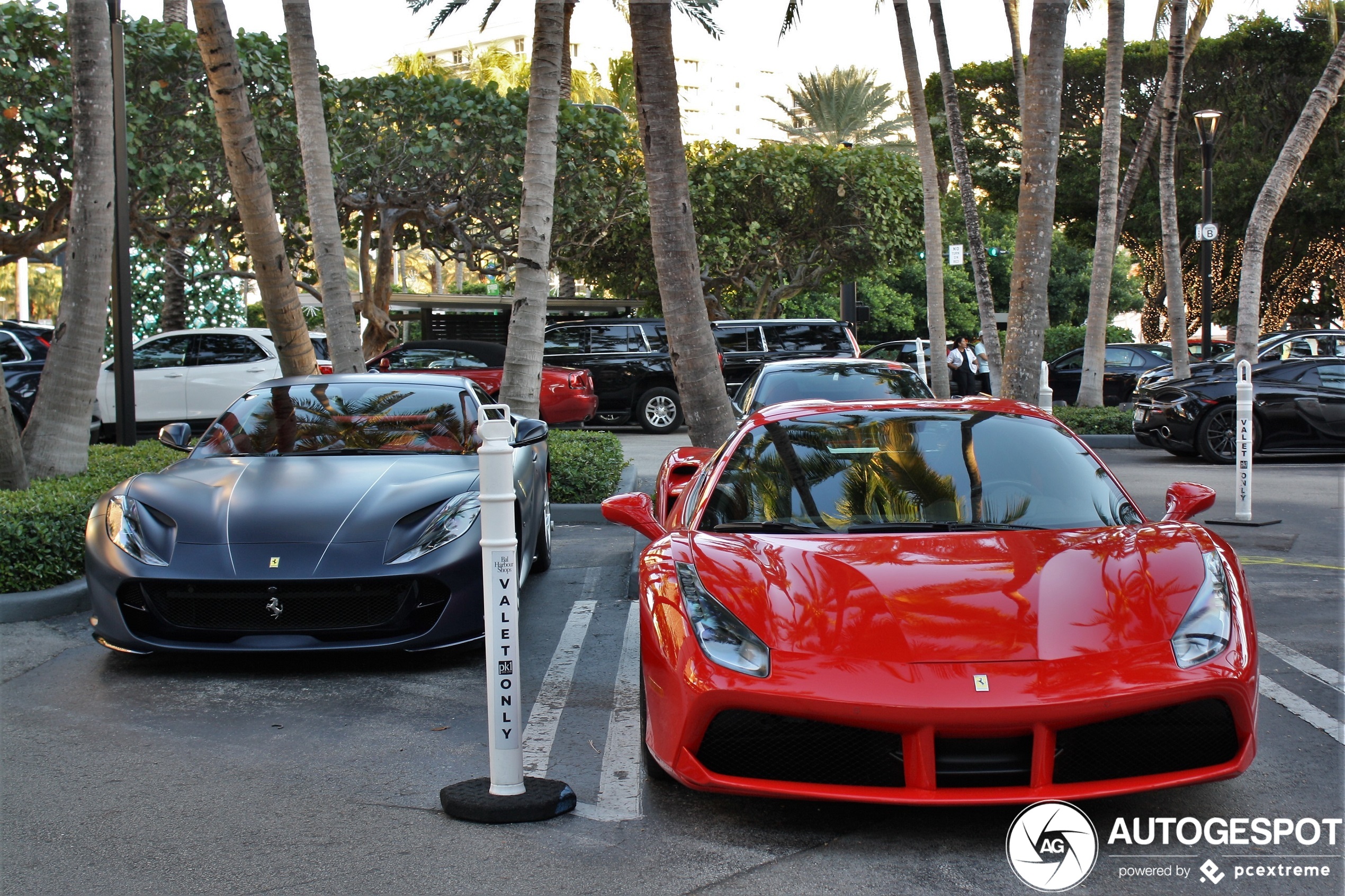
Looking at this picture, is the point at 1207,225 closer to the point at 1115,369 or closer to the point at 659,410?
the point at 1115,369

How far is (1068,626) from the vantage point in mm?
3504

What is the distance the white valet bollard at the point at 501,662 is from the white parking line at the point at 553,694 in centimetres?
38

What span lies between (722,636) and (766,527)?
31.4 inches

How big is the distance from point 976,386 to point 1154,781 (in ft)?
73.3

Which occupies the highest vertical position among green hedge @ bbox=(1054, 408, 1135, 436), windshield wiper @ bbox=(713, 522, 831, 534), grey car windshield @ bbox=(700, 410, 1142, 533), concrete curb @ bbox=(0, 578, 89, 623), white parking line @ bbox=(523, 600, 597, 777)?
grey car windshield @ bbox=(700, 410, 1142, 533)

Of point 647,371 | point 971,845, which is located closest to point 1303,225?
point 647,371

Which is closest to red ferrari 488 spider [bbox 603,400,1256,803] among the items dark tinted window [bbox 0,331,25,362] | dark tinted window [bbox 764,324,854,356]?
dark tinted window [bbox 0,331,25,362]

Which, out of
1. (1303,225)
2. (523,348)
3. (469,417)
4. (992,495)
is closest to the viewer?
(992,495)

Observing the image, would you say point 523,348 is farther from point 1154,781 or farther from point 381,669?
point 1154,781

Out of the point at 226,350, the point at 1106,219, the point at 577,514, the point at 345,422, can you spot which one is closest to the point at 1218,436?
the point at 1106,219

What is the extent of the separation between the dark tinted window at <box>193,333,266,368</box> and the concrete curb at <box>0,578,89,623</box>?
11.7m

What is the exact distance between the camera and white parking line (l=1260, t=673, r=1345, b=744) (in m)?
4.53

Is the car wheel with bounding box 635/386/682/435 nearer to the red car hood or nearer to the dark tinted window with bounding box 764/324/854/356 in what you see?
the dark tinted window with bounding box 764/324/854/356

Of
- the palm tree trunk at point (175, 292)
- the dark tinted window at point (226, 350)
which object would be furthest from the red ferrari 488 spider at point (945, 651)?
the palm tree trunk at point (175, 292)
